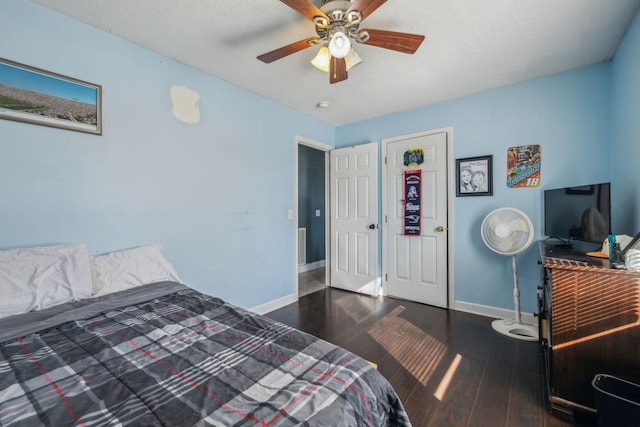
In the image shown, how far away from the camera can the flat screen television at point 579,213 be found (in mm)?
1889

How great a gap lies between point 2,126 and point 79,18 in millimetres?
855

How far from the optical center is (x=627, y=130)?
196 cm

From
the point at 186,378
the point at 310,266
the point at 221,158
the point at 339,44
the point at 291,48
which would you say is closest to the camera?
the point at 186,378

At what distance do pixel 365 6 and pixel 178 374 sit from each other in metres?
1.85

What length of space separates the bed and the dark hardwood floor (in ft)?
3.20

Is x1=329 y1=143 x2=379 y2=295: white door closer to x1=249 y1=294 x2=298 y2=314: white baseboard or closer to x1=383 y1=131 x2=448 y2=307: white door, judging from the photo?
x1=383 y1=131 x2=448 y2=307: white door

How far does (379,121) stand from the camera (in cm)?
366

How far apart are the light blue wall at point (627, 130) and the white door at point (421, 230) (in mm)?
1342

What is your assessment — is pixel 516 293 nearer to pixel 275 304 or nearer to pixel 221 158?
pixel 275 304

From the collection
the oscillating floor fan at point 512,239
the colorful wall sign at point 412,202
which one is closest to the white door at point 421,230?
the colorful wall sign at point 412,202

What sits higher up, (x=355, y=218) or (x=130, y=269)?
(x=355, y=218)

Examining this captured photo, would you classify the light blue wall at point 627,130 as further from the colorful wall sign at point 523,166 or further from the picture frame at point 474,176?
the picture frame at point 474,176

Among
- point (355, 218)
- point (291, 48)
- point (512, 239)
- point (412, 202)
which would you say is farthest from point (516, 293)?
point (291, 48)

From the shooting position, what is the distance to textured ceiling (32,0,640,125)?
5.54 feet
